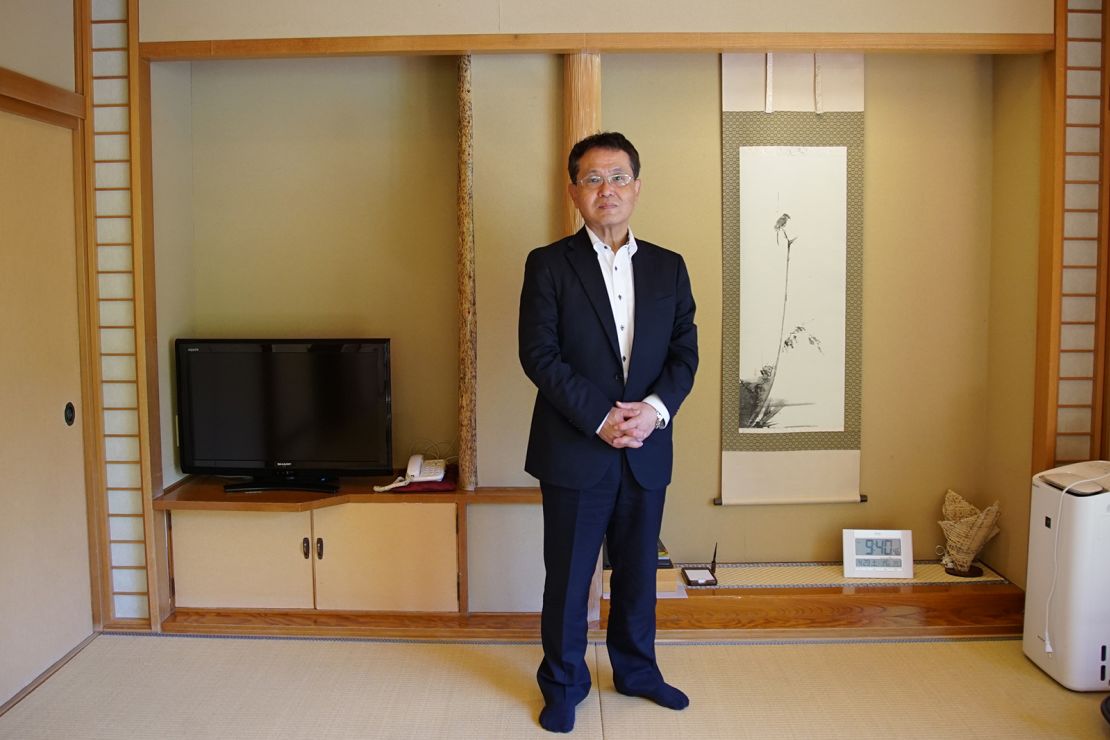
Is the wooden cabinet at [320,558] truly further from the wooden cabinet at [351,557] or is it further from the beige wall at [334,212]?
the beige wall at [334,212]

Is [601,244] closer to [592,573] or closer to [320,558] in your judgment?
[592,573]

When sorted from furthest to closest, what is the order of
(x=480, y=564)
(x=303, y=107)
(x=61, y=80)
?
1. (x=303, y=107)
2. (x=480, y=564)
3. (x=61, y=80)

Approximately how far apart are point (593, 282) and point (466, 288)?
0.81 meters

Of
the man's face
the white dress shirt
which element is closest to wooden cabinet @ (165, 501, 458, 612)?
the white dress shirt

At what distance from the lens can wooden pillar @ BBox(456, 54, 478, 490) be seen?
336 centimetres

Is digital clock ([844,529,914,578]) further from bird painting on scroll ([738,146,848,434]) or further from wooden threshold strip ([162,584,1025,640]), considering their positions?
bird painting on scroll ([738,146,848,434])

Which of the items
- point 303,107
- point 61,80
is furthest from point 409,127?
point 61,80

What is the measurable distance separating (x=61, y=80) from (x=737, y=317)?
2790mm

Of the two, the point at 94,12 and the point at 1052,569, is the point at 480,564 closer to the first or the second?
the point at 1052,569

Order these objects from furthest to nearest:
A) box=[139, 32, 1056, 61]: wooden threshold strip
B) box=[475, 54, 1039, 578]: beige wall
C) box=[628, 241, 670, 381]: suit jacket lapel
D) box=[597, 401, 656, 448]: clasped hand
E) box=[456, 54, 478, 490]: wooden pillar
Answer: box=[475, 54, 1039, 578]: beige wall, box=[456, 54, 478, 490]: wooden pillar, box=[139, 32, 1056, 61]: wooden threshold strip, box=[628, 241, 670, 381]: suit jacket lapel, box=[597, 401, 656, 448]: clasped hand

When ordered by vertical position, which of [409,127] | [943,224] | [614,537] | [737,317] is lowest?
[614,537]

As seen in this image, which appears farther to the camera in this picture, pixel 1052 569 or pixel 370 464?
pixel 370 464

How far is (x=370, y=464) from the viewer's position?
11.9 feet

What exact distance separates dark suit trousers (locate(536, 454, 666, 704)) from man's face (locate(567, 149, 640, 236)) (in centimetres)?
75
